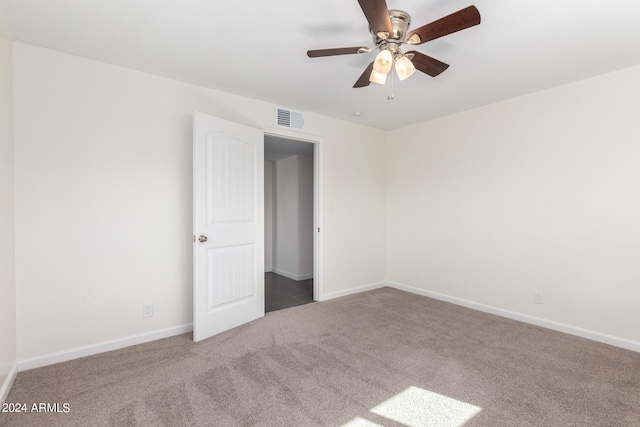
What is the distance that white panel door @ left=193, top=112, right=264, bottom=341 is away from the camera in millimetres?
2699

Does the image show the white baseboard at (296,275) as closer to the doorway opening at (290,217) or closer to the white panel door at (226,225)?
the doorway opening at (290,217)

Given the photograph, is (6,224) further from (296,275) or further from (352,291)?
(296,275)

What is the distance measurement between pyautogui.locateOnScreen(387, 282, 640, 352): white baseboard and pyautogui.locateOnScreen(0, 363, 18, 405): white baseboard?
4075 millimetres

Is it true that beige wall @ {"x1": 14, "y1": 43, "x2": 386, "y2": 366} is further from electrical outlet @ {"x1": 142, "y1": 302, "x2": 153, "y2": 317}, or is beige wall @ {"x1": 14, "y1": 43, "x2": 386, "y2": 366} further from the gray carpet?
the gray carpet

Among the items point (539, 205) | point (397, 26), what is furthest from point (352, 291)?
point (397, 26)

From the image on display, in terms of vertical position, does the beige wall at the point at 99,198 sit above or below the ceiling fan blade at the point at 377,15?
below

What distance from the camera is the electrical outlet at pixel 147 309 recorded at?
8.68 feet

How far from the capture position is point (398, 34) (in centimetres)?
174

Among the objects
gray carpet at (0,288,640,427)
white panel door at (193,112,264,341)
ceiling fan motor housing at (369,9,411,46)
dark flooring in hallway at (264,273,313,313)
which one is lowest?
dark flooring in hallway at (264,273,313,313)

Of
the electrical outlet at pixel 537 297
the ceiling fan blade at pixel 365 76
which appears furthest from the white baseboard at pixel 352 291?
the ceiling fan blade at pixel 365 76

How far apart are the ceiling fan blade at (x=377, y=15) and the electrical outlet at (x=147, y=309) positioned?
279 centimetres

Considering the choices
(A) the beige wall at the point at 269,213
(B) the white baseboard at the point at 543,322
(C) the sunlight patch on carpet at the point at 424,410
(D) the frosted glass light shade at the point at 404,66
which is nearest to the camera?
(C) the sunlight patch on carpet at the point at 424,410

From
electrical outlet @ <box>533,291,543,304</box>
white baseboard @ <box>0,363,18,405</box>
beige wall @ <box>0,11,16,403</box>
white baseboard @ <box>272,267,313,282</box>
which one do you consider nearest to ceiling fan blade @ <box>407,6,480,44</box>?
beige wall @ <box>0,11,16,403</box>

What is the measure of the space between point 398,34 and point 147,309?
2.92m
